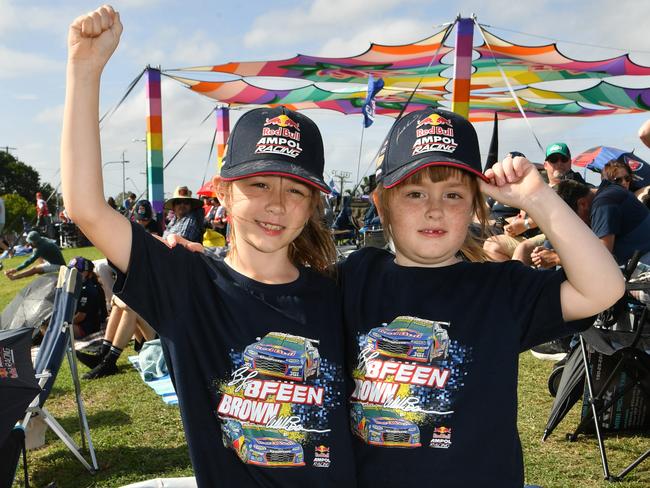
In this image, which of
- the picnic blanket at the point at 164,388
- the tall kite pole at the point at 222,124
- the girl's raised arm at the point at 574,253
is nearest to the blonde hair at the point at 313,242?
the girl's raised arm at the point at 574,253

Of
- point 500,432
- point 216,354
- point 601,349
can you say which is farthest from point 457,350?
point 601,349

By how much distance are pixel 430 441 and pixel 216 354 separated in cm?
56

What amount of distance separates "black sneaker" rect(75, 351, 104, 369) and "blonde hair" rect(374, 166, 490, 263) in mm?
4947

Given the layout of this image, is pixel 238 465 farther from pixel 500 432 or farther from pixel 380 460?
pixel 500 432

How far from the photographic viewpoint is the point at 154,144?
10.2 meters

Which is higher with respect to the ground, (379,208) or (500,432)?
(379,208)

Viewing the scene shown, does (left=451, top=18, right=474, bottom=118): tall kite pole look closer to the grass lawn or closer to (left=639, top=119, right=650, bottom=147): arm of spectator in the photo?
the grass lawn

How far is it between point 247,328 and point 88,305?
6445 millimetres

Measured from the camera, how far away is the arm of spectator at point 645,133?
3.48 metres

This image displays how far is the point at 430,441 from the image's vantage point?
4.55 ft

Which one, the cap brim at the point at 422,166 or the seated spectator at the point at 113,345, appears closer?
the cap brim at the point at 422,166

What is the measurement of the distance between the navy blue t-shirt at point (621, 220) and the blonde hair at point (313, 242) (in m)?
3.13
